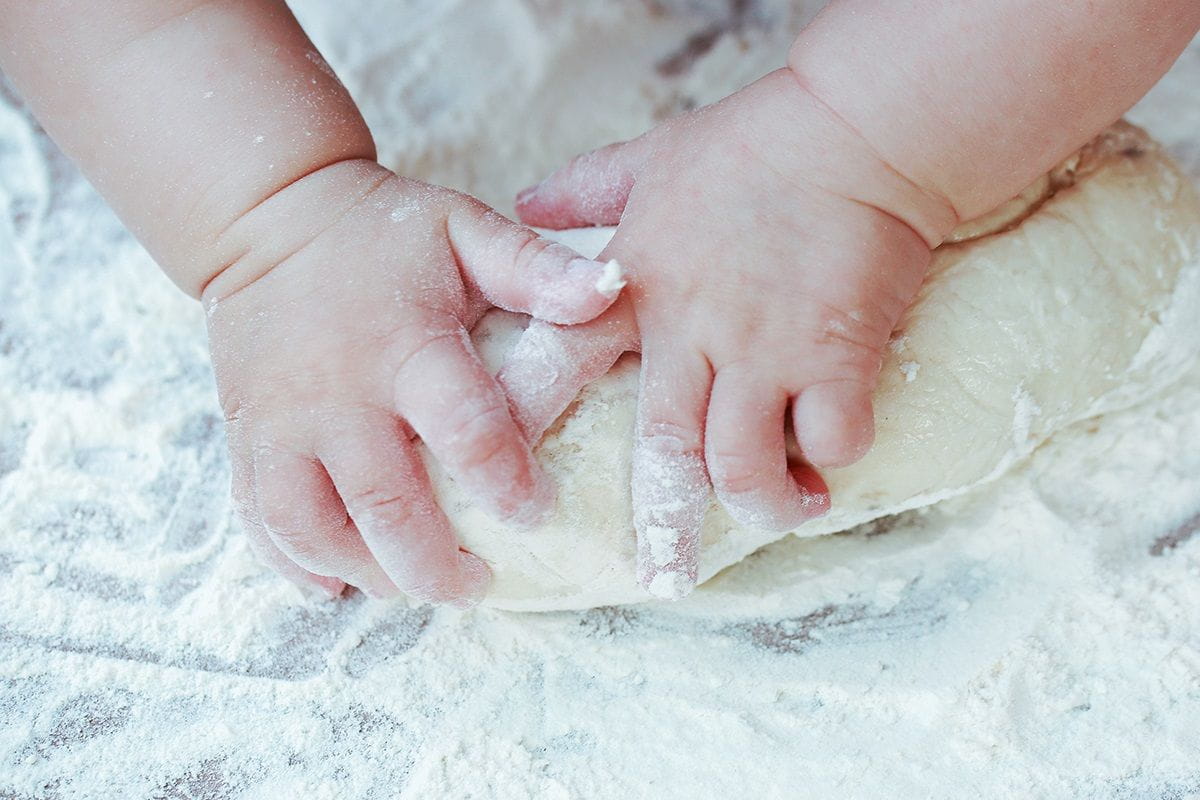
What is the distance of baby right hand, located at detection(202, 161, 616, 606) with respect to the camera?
0.84m

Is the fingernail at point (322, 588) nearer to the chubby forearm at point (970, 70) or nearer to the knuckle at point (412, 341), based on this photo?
the knuckle at point (412, 341)

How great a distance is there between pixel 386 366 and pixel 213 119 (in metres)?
0.31

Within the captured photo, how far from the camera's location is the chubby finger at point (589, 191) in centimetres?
103

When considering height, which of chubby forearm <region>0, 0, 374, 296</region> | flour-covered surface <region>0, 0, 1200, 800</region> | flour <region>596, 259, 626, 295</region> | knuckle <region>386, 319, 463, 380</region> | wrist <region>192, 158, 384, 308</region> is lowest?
flour-covered surface <region>0, 0, 1200, 800</region>

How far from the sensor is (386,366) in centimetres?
86

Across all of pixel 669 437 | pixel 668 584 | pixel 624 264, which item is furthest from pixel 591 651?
pixel 624 264

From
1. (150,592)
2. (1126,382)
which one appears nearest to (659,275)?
(1126,382)

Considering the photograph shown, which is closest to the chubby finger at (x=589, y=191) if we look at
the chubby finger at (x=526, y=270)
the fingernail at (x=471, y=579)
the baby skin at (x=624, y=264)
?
the baby skin at (x=624, y=264)

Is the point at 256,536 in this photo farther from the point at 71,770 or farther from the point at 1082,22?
the point at 1082,22

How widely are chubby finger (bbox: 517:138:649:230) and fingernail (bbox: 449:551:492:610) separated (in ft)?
1.16

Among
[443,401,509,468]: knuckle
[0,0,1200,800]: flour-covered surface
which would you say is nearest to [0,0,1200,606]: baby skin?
[443,401,509,468]: knuckle

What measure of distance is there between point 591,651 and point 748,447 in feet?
0.93

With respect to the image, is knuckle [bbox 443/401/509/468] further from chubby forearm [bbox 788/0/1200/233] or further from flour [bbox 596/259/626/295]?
chubby forearm [bbox 788/0/1200/233]

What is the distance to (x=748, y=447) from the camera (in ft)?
2.79
